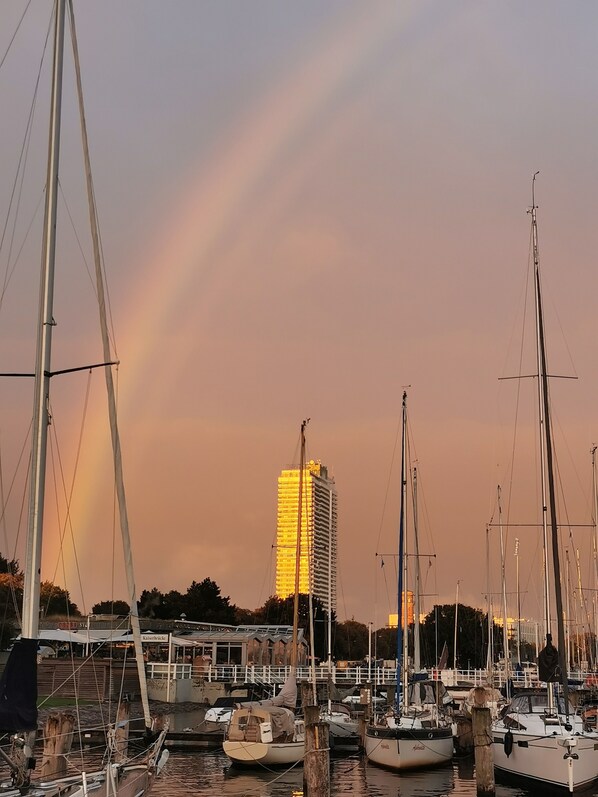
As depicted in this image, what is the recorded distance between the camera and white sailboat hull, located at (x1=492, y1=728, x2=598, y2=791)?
101 feet

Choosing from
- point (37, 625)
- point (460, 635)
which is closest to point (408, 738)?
point (37, 625)

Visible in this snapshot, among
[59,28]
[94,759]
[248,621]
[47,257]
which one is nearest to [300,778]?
[94,759]

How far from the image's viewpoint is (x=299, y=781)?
3834 centimetres

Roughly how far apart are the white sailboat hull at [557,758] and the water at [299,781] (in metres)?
1.02

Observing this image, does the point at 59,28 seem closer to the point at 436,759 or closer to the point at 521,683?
the point at 436,759

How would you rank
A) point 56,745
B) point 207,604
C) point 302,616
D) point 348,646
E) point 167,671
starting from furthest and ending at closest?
point 348,646 → point 302,616 → point 207,604 → point 167,671 → point 56,745

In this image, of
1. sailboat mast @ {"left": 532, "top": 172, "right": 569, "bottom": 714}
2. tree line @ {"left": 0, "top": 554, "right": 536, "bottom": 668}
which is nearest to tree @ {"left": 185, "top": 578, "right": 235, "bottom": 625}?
tree line @ {"left": 0, "top": 554, "right": 536, "bottom": 668}

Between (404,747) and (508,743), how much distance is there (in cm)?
656

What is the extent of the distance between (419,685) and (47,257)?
3495 cm

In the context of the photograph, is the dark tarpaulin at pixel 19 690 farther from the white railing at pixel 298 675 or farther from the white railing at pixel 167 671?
the white railing at pixel 167 671

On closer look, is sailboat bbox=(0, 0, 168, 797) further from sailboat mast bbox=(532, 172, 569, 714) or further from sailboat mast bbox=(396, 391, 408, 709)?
sailboat mast bbox=(396, 391, 408, 709)

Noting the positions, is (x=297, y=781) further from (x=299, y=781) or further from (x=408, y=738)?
(x=408, y=738)

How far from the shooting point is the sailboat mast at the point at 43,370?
63.2 ft

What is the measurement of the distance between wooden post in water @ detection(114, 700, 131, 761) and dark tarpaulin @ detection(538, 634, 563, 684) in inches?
603
